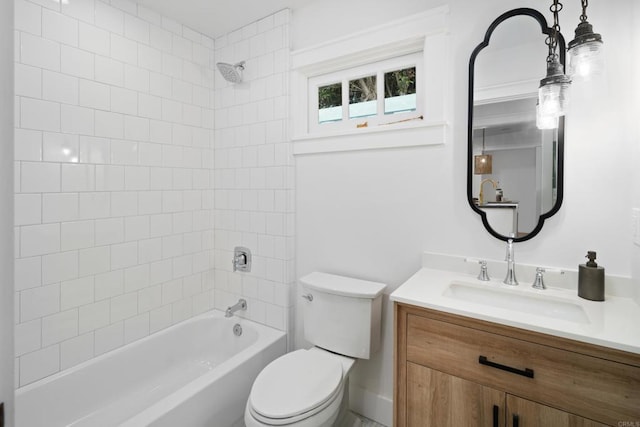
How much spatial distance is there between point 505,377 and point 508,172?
0.90 metres

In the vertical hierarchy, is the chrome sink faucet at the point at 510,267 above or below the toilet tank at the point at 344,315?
above

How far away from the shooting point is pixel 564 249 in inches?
53.8

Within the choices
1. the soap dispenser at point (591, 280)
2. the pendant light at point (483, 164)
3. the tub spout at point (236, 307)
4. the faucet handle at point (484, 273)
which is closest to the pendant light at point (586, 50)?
the pendant light at point (483, 164)

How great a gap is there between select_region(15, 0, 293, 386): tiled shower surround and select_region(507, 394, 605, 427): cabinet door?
1.39 meters

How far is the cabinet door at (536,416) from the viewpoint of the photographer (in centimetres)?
97

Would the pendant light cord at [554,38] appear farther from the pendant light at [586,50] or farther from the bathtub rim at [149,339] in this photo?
the bathtub rim at [149,339]

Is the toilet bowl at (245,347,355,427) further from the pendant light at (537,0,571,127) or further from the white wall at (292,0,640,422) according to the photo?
the pendant light at (537,0,571,127)

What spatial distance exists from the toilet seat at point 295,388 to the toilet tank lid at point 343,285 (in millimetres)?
350

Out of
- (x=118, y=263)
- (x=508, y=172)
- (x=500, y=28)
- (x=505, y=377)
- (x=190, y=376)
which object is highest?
(x=500, y=28)

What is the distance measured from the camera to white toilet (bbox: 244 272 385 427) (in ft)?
4.25

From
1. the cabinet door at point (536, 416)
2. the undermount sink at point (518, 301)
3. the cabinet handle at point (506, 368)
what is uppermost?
the undermount sink at point (518, 301)

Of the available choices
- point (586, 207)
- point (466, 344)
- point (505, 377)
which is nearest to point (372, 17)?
point (586, 207)

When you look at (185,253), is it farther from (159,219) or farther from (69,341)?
(69,341)

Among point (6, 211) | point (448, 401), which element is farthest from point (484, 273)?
point (6, 211)
